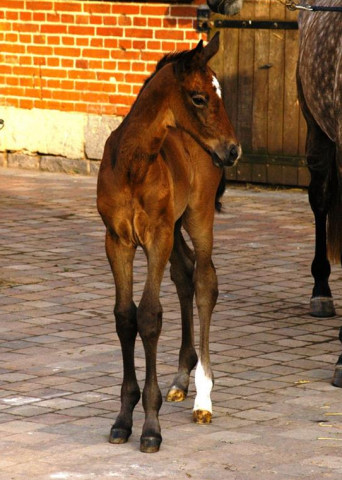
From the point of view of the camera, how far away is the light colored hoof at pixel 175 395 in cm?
713

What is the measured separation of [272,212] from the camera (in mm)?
13750

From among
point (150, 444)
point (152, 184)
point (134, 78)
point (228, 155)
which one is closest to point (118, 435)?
point (150, 444)

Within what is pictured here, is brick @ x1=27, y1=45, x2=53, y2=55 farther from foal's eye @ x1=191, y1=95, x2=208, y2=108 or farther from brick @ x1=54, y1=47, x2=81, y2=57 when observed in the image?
foal's eye @ x1=191, y1=95, x2=208, y2=108

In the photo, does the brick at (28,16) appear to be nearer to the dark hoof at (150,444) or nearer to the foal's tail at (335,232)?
the foal's tail at (335,232)

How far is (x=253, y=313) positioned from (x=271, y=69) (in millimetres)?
5982

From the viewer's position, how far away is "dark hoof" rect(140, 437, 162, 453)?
619 cm

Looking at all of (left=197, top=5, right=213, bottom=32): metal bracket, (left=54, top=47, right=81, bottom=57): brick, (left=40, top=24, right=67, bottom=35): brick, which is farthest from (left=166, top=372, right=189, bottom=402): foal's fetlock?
(left=40, top=24, right=67, bottom=35): brick

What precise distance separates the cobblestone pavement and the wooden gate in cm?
165

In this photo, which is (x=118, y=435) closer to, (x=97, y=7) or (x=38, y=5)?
(x=97, y=7)

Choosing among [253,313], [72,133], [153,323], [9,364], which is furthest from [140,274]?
[72,133]

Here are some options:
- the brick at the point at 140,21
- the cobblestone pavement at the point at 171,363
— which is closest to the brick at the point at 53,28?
the brick at the point at 140,21

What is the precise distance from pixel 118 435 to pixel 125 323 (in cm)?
53

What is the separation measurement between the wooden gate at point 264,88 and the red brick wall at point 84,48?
0.51 meters

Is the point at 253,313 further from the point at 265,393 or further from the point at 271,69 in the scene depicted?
the point at 271,69
